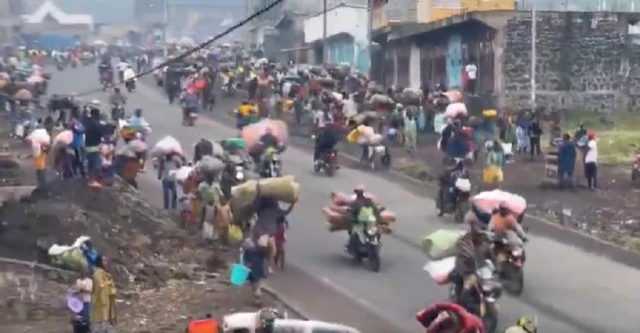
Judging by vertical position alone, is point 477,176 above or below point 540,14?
below

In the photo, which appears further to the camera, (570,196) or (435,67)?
(435,67)

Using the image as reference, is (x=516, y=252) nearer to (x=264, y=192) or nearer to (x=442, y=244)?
(x=442, y=244)

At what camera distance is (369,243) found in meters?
18.2

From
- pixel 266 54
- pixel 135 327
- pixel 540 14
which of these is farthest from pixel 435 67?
pixel 135 327

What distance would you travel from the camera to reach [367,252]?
18.4 metres

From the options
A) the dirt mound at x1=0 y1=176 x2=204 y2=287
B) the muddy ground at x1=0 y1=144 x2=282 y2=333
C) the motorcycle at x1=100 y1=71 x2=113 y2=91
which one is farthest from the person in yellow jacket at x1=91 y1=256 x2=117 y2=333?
the motorcycle at x1=100 y1=71 x2=113 y2=91

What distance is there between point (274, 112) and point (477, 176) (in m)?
A: 14.1

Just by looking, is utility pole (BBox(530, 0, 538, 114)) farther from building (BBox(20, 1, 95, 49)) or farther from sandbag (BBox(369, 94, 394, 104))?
building (BBox(20, 1, 95, 49))

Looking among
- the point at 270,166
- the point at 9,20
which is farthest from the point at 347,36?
the point at 9,20

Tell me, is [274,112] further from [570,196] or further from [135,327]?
[135,327]

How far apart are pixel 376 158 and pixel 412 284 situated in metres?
12.4

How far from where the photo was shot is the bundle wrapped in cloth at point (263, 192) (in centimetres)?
1833

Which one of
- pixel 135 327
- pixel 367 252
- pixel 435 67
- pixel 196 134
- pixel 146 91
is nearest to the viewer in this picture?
pixel 135 327

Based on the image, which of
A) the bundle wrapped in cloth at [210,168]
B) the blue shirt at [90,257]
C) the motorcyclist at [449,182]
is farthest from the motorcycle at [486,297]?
the motorcyclist at [449,182]
